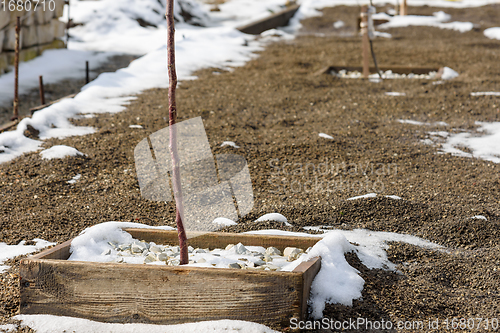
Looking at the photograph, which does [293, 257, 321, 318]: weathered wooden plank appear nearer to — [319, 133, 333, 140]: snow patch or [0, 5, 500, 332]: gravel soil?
[0, 5, 500, 332]: gravel soil

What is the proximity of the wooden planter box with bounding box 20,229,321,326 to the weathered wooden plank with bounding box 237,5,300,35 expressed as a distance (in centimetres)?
1142

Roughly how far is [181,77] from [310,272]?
6.05m

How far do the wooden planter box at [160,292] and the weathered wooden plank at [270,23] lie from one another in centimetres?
1142

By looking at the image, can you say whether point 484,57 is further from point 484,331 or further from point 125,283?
point 125,283

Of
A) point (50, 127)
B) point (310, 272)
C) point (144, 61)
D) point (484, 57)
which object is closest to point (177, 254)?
point (310, 272)

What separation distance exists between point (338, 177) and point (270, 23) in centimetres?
1178

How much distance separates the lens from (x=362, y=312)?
79.6 inches

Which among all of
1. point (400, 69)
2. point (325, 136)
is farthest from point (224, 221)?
point (400, 69)

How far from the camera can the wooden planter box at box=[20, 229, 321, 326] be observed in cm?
181

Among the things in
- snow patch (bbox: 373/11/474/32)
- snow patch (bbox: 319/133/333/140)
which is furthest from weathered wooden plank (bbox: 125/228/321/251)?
snow patch (bbox: 373/11/474/32)

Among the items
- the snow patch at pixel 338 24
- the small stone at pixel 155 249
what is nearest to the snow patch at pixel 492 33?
Result: the snow patch at pixel 338 24

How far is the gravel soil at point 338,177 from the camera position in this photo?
7.67 ft

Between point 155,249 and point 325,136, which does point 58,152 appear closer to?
point 155,249

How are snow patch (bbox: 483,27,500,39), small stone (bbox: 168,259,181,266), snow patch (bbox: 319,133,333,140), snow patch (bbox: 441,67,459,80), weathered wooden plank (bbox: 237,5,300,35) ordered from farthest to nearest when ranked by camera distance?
weathered wooden plank (bbox: 237,5,300,35) < snow patch (bbox: 483,27,500,39) < snow patch (bbox: 441,67,459,80) < snow patch (bbox: 319,133,333,140) < small stone (bbox: 168,259,181,266)
